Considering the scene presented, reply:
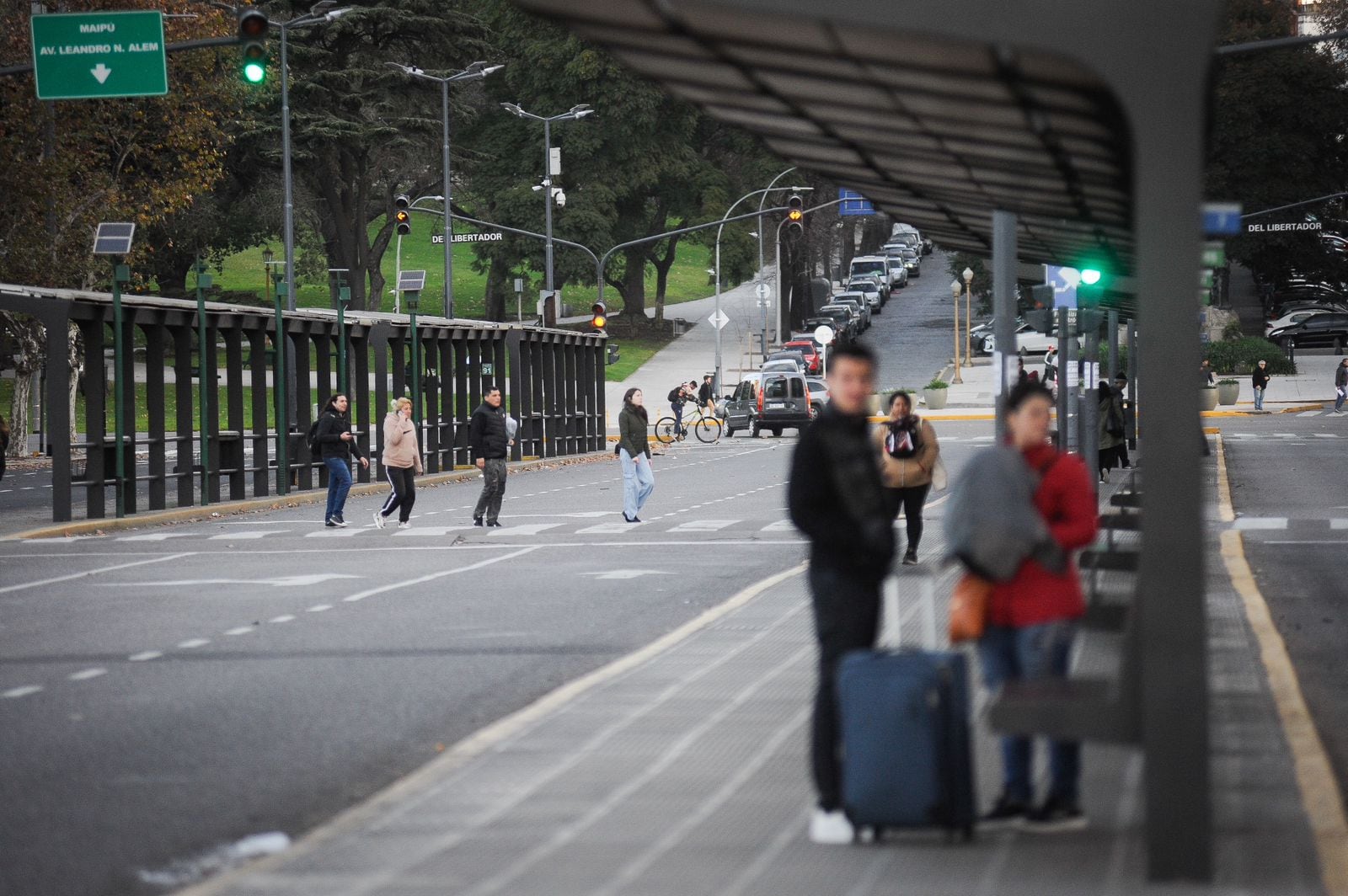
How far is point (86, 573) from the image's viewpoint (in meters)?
18.8

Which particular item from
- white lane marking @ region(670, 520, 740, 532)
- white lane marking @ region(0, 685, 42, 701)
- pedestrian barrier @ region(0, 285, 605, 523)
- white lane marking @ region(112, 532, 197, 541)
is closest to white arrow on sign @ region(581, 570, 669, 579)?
white lane marking @ region(670, 520, 740, 532)

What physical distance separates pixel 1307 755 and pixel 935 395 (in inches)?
2154

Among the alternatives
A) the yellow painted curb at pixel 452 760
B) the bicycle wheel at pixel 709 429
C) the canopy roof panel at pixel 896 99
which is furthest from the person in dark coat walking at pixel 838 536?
the bicycle wheel at pixel 709 429

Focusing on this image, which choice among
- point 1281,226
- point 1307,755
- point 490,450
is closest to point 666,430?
point 1281,226

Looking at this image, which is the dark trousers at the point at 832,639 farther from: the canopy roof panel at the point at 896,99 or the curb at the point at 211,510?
the curb at the point at 211,510

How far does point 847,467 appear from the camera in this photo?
254 inches

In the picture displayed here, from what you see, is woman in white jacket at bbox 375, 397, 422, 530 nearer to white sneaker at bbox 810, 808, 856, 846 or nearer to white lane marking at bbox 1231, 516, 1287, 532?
white lane marking at bbox 1231, 516, 1287, 532

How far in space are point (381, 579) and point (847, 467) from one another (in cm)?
1162

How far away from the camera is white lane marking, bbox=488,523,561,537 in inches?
904

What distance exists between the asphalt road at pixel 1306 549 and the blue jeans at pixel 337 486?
1121 cm

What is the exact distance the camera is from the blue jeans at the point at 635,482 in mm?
24250

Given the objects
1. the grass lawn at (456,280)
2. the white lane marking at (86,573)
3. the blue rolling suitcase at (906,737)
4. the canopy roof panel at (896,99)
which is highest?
the grass lawn at (456,280)

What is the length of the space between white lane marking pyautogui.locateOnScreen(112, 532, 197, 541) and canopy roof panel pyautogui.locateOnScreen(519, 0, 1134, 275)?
1468 centimetres

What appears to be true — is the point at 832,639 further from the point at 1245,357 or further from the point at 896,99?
the point at 1245,357
